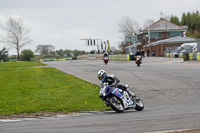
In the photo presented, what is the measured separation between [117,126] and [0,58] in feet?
387

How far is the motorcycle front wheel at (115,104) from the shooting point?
10.0 m

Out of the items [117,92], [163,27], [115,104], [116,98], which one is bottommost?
[115,104]

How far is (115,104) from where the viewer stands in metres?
10.1

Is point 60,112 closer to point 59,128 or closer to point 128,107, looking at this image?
point 128,107

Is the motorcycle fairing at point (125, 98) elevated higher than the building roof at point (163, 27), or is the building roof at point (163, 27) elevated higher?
the building roof at point (163, 27)

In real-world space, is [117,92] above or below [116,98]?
above

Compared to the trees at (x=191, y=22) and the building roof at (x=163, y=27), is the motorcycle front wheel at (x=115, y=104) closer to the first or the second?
the building roof at (x=163, y=27)

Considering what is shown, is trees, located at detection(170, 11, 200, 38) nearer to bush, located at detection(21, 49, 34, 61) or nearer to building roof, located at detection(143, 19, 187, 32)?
building roof, located at detection(143, 19, 187, 32)

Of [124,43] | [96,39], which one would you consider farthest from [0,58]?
[124,43]

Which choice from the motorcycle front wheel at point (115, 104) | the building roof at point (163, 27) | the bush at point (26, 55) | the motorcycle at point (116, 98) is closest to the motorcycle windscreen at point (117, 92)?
the motorcycle at point (116, 98)

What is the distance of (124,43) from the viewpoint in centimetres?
13450

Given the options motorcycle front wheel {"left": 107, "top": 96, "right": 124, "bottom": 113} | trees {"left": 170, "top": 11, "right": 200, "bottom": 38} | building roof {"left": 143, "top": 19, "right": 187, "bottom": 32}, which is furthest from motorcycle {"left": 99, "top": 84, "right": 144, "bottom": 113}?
trees {"left": 170, "top": 11, "right": 200, "bottom": 38}

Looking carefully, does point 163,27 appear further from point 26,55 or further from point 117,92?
point 117,92

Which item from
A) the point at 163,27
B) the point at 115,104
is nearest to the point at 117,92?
the point at 115,104
